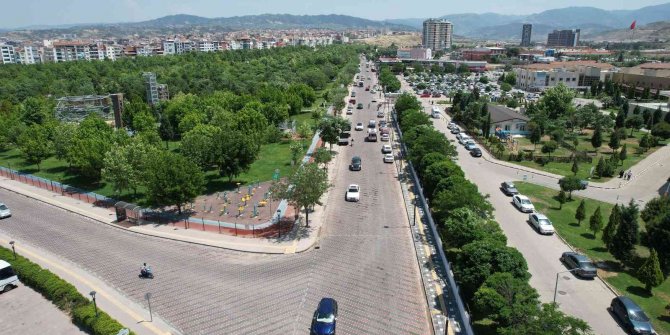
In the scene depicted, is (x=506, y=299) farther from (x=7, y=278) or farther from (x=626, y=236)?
(x=7, y=278)

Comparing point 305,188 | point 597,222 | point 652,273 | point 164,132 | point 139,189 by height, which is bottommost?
point 139,189

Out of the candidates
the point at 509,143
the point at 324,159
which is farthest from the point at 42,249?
the point at 509,143

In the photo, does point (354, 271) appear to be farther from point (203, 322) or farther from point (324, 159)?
point (324, 159)

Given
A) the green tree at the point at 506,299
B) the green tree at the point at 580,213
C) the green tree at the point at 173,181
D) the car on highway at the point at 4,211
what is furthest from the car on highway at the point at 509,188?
the car on highway at the point at 4,211

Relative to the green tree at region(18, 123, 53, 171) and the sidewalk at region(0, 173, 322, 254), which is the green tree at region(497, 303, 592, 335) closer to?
the sidewalk at region(0, 173, 322, 254)

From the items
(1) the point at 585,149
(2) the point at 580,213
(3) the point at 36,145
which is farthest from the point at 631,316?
(3) the point at 36,145

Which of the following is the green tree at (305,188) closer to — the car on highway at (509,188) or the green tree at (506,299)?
the green tree at (506,299)
